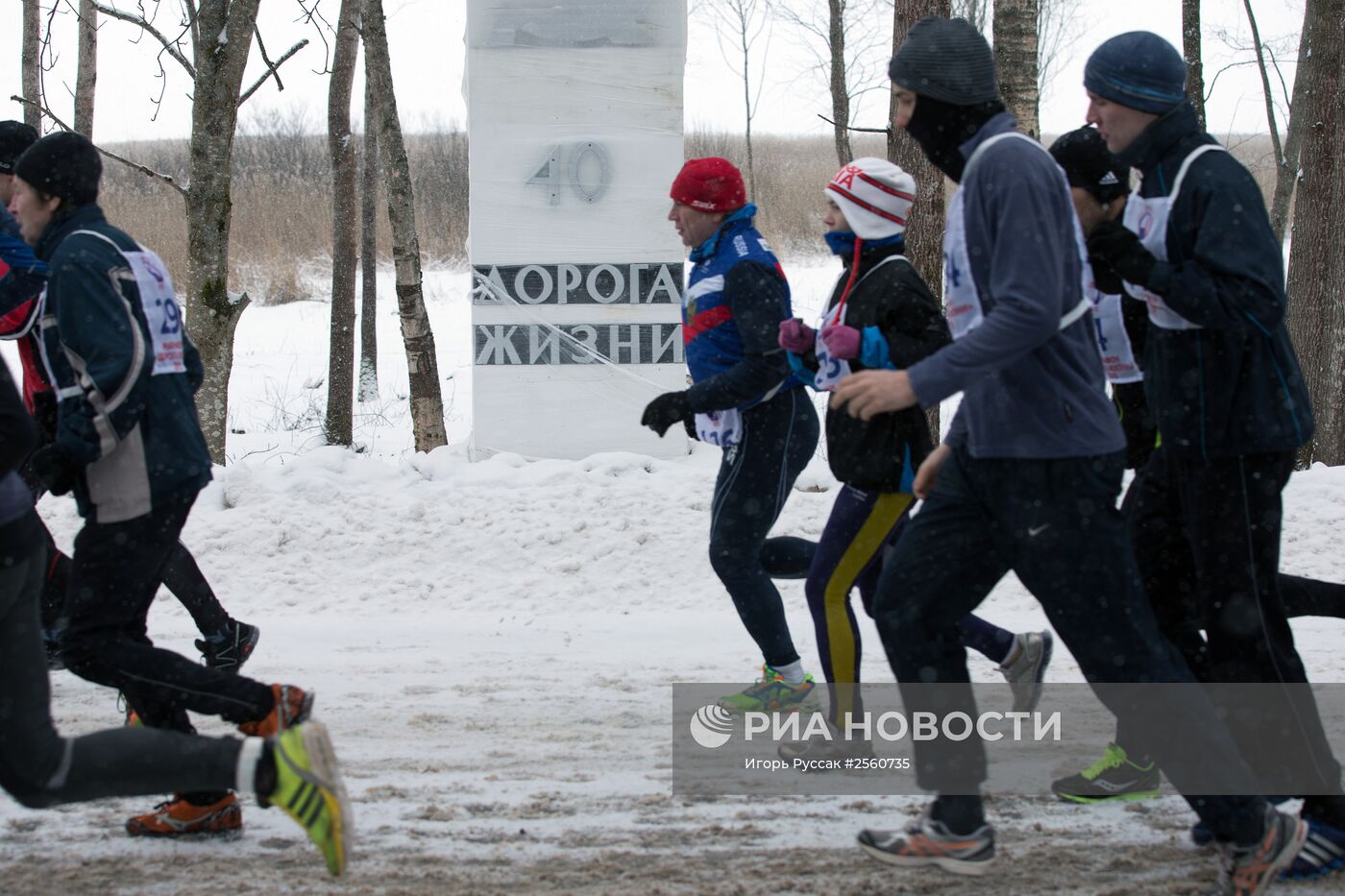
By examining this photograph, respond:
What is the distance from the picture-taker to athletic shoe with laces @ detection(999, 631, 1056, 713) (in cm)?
444

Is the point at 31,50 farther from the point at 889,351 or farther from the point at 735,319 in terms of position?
the point at 889,351

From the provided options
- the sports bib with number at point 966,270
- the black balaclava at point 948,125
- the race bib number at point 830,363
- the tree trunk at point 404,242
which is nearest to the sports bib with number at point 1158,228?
the sports bib with number at point 966,270

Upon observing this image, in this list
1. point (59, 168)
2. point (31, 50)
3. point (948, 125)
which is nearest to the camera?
point (948, 125)

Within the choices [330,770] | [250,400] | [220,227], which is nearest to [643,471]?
[220,227]

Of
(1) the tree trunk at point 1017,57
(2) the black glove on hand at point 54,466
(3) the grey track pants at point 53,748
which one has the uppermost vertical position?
(1) the tree trunk at point 1017,57

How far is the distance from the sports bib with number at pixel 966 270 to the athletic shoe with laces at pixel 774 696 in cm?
192

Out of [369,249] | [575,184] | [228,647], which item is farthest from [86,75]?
[228,647]

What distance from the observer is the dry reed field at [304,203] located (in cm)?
2608

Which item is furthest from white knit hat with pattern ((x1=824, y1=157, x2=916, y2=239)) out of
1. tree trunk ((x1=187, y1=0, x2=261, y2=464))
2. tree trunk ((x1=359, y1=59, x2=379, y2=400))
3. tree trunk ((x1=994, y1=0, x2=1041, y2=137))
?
tree trunk ((x1=359, y1=59, x2=379, y2=400))

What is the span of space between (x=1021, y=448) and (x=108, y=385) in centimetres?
232

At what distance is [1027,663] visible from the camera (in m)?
4.45

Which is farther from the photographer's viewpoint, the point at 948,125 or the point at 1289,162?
the point at 1289,162

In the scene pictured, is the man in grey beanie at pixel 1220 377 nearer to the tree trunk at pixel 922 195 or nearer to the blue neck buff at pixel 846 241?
the blue neck buff at pixel 846 241

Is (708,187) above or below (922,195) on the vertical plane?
below
